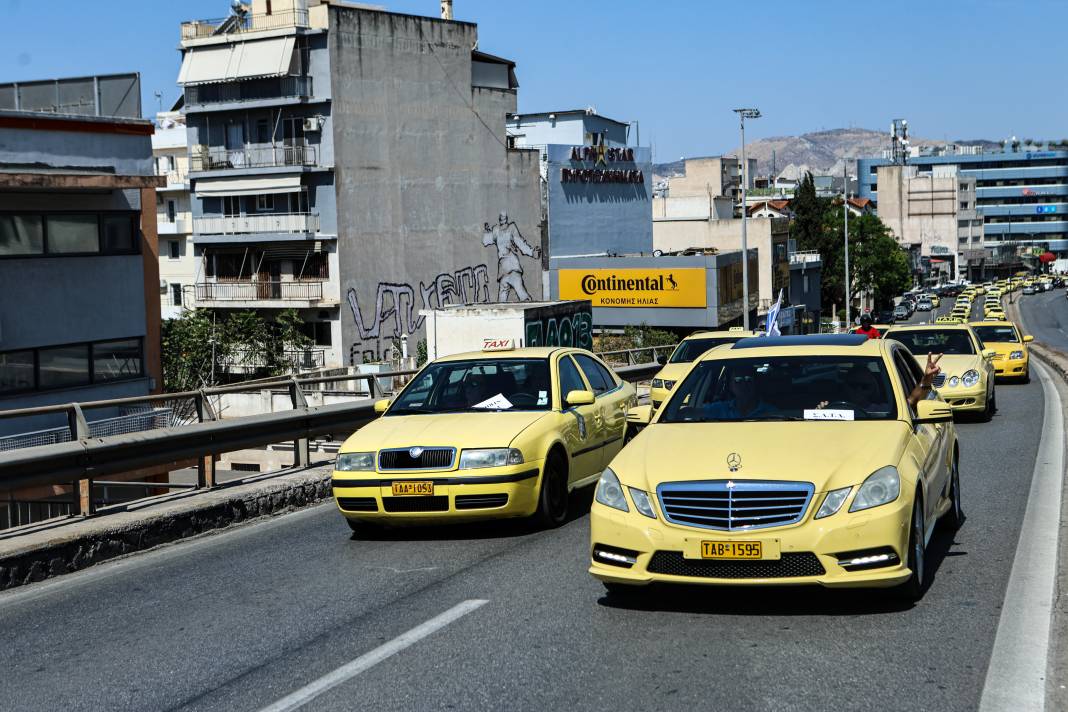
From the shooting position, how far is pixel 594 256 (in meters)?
72.8

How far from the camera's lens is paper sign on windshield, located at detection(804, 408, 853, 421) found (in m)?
8.02

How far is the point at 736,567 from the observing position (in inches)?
267

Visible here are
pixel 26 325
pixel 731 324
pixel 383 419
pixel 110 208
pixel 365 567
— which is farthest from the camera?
pixel 731 324

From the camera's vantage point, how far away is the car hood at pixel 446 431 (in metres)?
9.91

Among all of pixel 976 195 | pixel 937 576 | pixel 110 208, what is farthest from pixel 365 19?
pixel 976 195

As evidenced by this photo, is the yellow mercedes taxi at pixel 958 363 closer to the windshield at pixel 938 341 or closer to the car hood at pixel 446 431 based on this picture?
the windshield at pixel 938 341

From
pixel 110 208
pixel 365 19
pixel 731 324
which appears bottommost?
pixel 731 324

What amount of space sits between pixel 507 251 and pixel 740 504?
60.5 metres

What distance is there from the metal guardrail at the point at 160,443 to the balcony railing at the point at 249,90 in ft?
150

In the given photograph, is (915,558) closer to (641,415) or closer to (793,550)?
(793,550)

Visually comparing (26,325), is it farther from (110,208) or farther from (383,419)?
(383,419)

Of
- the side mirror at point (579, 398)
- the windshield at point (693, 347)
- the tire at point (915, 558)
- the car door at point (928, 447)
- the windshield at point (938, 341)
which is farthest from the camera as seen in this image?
the windshield at point (693, 347)

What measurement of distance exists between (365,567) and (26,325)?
17.9 metres

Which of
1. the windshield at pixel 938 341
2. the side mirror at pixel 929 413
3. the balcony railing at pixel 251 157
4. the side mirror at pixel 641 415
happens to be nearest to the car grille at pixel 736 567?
the side mirror at pixel 929 413
